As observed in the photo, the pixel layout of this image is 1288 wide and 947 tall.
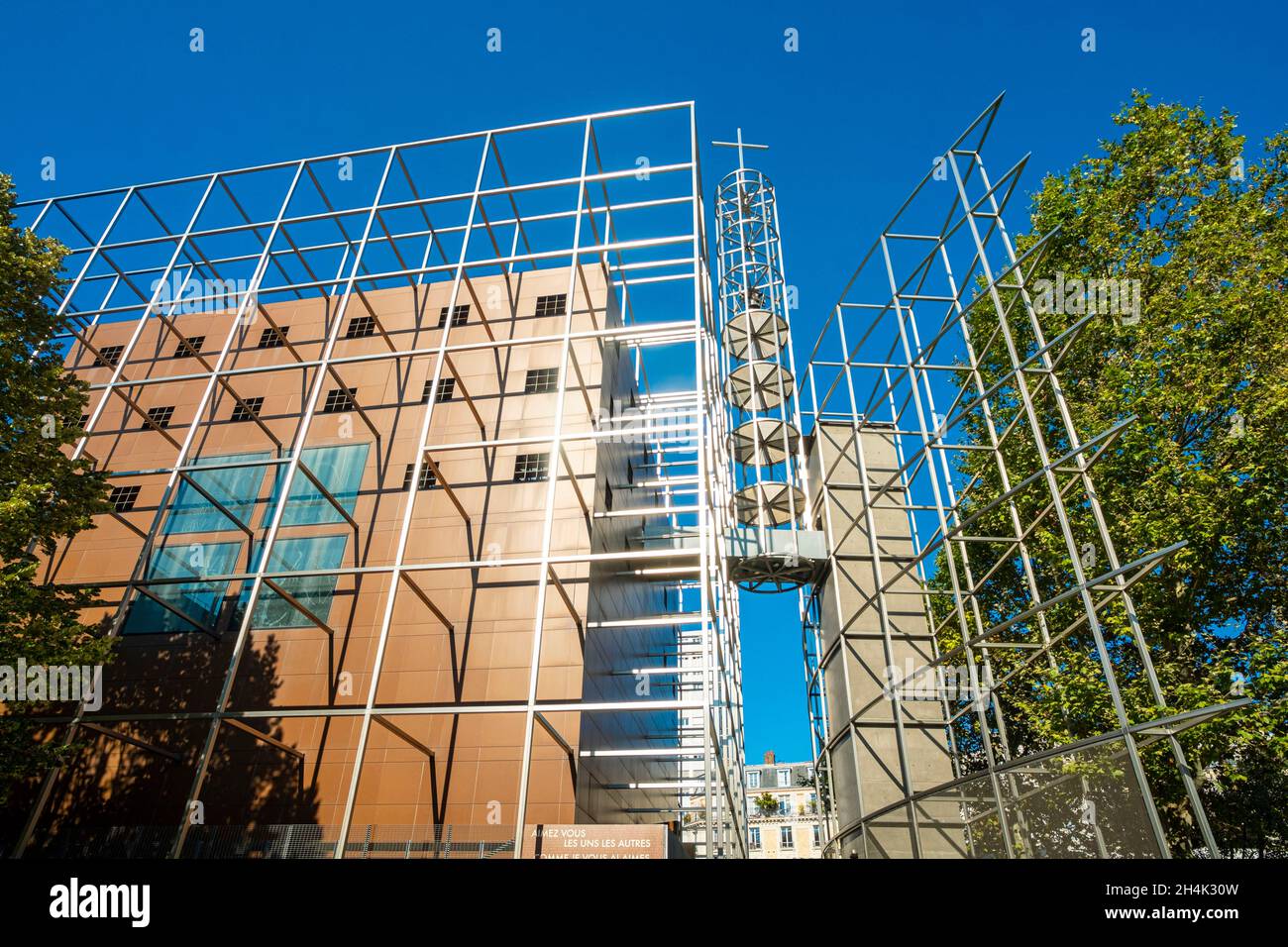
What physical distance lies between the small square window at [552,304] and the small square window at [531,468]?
448 centimetres

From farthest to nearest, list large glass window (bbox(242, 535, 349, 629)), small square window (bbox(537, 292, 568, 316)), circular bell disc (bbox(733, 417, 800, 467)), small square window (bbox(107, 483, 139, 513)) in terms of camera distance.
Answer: circular bell disc (bbox(733, 417, 800, 467)) → small square window (bbox(537, 292, 568, 316)) → small square window (bbox(107, 483, 139, 513)) → large glass window (bbox(242, 535, 349, 629))

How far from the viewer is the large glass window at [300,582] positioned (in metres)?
15.4

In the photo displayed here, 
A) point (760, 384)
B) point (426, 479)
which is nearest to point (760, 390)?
point (760, 384)

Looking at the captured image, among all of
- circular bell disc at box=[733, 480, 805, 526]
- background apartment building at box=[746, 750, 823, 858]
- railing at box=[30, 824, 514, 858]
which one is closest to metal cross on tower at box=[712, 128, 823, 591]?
circular bell disc at box=[733, 480, 805, 526]

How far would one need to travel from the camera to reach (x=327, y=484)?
17.3m

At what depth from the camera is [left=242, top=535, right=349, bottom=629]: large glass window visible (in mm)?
15398

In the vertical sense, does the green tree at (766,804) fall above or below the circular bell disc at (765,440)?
below

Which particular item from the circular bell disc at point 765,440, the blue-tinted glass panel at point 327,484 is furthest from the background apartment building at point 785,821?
the blue-tinted glass panel at point 327,484

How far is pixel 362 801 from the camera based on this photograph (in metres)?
13.2

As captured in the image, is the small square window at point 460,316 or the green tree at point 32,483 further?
the small square window at point 460,316

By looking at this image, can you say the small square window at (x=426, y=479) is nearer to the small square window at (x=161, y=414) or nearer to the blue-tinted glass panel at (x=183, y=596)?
the blue-tinted glass panel at (x=183, y=596)

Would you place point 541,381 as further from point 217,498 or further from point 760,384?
point 217,498

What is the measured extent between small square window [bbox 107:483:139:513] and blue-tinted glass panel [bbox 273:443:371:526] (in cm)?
448

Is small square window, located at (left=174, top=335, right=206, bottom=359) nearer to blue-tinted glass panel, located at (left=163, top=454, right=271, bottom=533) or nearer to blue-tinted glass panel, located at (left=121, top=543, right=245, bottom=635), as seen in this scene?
blue-tinted glass panel, located at (left=163, top=454, right=271, bottom=533)
